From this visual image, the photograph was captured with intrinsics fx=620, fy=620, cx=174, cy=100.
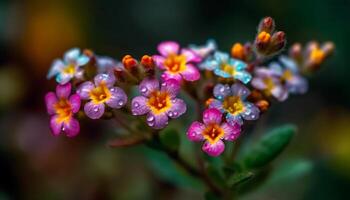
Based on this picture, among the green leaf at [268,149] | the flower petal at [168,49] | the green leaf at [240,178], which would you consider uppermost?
the flower petal at [168,49]

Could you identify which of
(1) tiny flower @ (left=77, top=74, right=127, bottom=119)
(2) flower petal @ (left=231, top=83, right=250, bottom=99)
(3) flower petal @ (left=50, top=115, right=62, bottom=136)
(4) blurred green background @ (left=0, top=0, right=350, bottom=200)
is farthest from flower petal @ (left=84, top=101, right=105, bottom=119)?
(4) blurred green background @ (left=0, top=0, right=350, bottom=200)

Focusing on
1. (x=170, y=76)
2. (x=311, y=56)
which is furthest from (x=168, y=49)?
(x=311, y=56)

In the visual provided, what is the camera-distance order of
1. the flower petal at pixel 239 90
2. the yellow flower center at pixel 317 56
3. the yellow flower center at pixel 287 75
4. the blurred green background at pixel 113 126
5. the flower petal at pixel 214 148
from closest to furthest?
1. the flower petal at pixel 214 148
2. the flower petal at pixel 239 90
3. the yellow flower center at pixel 287 75
4. the yellow flower center at pixel 317 56
5. the blurred green background at pixel 113 126

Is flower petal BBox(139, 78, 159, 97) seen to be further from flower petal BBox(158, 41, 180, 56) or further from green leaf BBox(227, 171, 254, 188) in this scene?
green leaf BBox(227, 171, 254, 188)

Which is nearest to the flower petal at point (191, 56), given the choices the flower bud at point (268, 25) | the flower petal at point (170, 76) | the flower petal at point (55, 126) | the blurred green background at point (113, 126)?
the flower petal at point (170, 76)

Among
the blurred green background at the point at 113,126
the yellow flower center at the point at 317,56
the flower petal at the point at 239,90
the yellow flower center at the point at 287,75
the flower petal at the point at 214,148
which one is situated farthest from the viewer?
the blurred green background at the point at 113,126

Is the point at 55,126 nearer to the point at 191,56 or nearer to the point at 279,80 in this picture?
the point at 191,56

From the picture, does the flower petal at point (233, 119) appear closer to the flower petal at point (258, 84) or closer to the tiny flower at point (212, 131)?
the tiny flower at point (212, 131)
